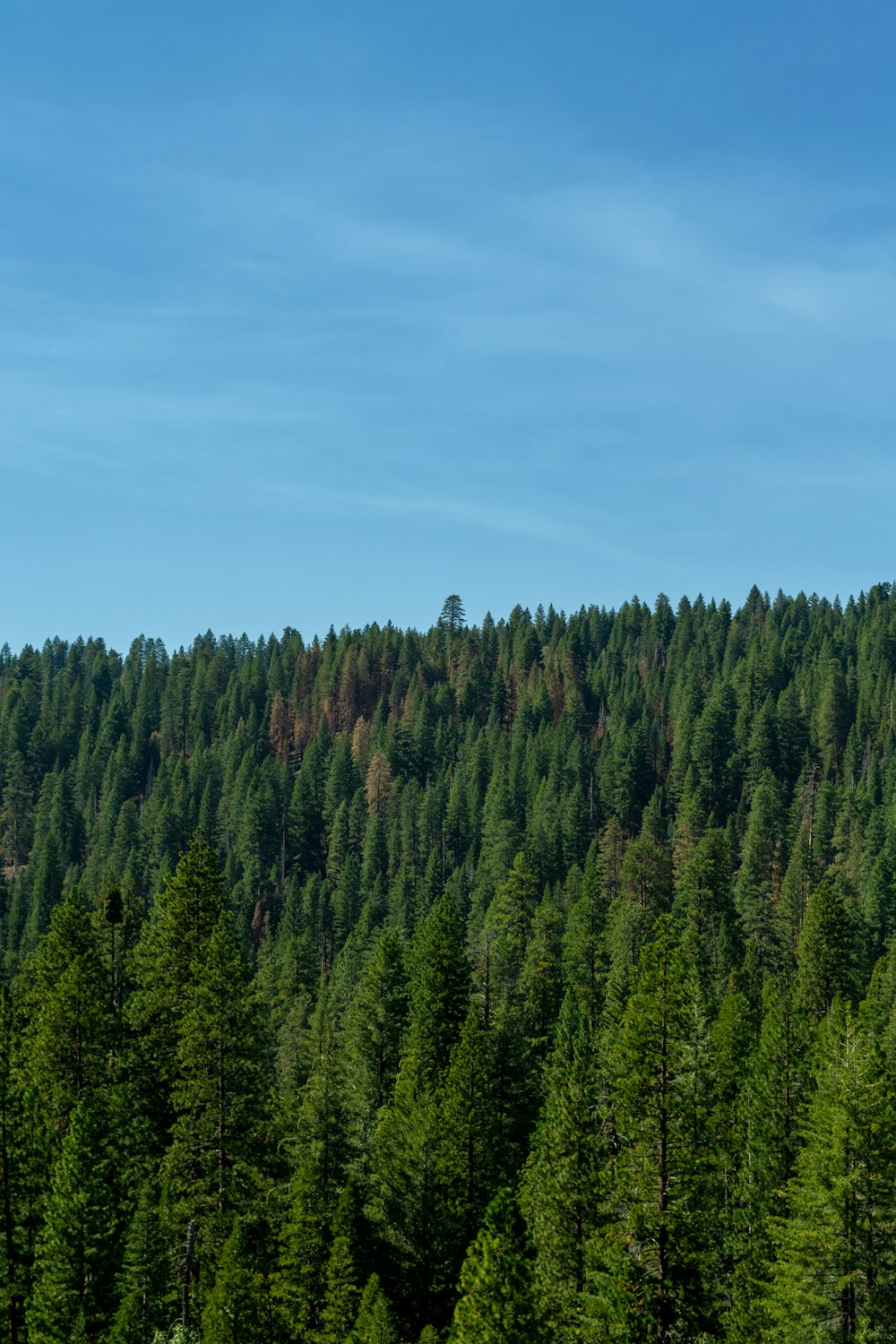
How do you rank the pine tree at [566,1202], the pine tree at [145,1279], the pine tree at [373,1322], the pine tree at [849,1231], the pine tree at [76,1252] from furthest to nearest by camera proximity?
1. the pine tree at [566,1202]
2. the pine tree at [76,1252]
3. the pine tree at [373,1322]
4. the pine tree at [145,1279]
5. the pine tree at [849,1231]

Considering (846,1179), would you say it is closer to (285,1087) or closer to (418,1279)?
(418,1279)

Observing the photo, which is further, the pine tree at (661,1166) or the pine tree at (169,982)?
the pine tree at (169,982)

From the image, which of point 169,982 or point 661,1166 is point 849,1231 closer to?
point 661,1166

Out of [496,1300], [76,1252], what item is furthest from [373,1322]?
[76,1252]

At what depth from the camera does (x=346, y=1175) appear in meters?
48.7

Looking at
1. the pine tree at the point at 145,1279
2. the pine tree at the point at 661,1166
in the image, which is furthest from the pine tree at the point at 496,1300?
the pine tree at the point at 145,1279

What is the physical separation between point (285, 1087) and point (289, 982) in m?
25.8

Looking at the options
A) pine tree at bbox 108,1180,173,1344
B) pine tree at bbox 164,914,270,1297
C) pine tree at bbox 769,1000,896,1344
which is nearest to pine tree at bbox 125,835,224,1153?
pine tree at bbox 164,914,270,1297

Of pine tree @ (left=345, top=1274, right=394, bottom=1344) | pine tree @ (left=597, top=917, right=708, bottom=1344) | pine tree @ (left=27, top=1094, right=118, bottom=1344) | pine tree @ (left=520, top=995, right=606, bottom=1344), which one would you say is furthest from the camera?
pine tree @ (left=520, top=995, right=606, bottom=1344)

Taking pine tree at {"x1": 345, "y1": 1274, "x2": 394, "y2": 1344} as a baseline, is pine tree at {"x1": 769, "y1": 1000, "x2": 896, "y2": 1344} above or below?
above

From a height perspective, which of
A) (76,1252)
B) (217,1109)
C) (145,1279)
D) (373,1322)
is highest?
(217,1109)

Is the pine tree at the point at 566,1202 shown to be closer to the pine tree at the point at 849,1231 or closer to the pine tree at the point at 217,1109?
the pine tree at the point at 849,1231

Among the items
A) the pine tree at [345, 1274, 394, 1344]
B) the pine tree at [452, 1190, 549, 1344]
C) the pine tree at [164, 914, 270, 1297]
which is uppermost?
the pine tree at [164, 914, 270, 1297]

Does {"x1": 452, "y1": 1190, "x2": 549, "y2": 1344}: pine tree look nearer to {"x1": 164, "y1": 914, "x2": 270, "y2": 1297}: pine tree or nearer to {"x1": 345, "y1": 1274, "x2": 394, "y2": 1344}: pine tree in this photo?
{"x1": 345, "y1": 1274, "x2": 394, "y2": 1344}: pine tree
